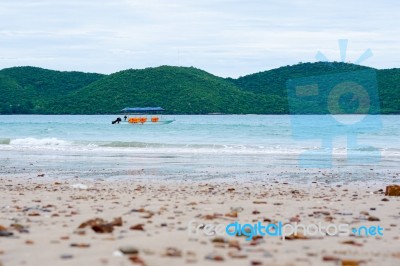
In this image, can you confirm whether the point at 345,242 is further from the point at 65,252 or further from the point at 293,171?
the point at 293,171

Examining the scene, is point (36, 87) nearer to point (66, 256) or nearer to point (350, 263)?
point (66, 256)

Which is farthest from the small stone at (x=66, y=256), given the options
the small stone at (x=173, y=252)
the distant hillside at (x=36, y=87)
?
the distant hillside at (x=36, y=87)

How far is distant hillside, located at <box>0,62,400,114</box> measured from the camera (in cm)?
10419

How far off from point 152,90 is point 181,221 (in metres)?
102

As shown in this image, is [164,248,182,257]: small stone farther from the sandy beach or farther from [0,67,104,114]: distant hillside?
[0,67,104,114]: distant hillside

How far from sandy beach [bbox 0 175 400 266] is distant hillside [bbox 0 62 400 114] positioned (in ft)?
288

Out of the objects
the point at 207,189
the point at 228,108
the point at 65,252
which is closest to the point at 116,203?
the point at 207,189

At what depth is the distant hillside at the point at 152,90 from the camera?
342ft

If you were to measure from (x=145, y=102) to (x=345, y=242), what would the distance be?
100094 millimetres

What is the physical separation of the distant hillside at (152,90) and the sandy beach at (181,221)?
87.7 metres

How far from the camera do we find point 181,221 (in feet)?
21.9

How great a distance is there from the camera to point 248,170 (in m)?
15.5

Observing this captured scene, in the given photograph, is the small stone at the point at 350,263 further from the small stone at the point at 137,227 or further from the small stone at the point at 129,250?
the small stone at the point at 137,227
